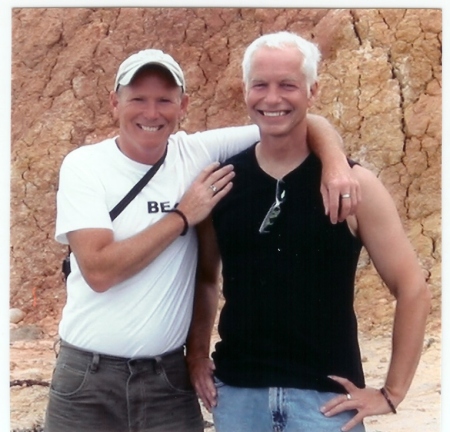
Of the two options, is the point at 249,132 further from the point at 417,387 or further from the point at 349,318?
the point at 417,387

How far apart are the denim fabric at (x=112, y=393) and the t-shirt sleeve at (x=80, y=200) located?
0.37 m

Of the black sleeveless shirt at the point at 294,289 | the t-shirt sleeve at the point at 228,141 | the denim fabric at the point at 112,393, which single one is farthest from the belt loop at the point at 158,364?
the t-shirt sleeve at the point at 228,141

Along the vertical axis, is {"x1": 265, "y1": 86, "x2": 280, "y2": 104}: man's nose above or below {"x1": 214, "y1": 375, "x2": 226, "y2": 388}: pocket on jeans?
above

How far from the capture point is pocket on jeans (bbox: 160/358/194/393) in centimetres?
221

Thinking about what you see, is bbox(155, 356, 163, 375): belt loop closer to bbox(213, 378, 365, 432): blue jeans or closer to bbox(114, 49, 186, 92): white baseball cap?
bbox(213, 378, 365, 432): blue jeans

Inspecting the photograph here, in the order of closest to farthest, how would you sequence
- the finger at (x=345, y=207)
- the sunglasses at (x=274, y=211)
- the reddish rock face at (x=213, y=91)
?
the finger at (x=345, y=207) < the sunglasses at (x=274, y=211) < the reddish rock face at (x=213, y=91)

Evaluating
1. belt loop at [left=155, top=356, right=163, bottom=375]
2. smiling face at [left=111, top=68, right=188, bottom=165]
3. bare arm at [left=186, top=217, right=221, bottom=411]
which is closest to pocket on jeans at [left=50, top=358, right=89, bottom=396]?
belt loop at [left=155, top=356, right=163, bottom=375]

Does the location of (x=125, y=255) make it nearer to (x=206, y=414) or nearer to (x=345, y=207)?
Answer: (x=345, y=207)

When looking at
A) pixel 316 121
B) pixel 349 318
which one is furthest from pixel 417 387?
pixel 316 121

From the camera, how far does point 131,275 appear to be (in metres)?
2.13

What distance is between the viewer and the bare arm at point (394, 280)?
1.96m

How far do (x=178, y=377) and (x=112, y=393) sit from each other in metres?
0.20

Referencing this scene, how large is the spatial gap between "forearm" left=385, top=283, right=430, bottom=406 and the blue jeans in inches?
5.7

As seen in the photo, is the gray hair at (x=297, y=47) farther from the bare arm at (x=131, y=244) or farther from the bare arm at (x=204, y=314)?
the bare arm at (x=204, y=314)
